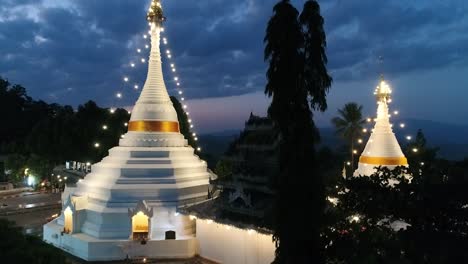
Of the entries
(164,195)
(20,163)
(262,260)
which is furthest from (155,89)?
(20,163)

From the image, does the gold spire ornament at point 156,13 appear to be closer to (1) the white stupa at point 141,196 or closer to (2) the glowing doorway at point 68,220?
(1) the white stupa at point 141,196

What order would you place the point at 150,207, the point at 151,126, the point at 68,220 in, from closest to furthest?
the point at 150,207 → the point at 68,220 → the point at 151,126

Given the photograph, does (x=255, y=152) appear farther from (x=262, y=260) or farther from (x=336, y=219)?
(x=336, y=219)

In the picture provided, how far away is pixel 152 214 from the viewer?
84.1 ft

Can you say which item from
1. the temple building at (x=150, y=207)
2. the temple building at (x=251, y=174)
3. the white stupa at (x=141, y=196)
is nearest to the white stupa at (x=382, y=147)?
the temple building at (x=251, y=174)

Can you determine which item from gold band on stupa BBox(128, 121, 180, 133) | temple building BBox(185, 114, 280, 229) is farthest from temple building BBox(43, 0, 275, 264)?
temple building BBox(185, 114, 280, 229)

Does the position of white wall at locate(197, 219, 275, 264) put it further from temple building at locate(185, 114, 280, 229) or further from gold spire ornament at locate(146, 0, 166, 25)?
gold spire ornament at locate(146, 0, 166, 25)

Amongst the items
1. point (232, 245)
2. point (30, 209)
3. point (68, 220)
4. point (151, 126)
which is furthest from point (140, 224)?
point (30, 209)

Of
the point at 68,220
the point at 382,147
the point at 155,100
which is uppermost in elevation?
the point at 155,100

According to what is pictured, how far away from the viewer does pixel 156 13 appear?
103ft

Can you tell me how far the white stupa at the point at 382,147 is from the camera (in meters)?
28.4

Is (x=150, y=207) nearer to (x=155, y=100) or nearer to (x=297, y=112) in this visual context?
(x=155, y=100)

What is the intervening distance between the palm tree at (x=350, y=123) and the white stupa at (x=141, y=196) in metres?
23.4

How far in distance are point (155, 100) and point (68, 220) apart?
9.89 meters
